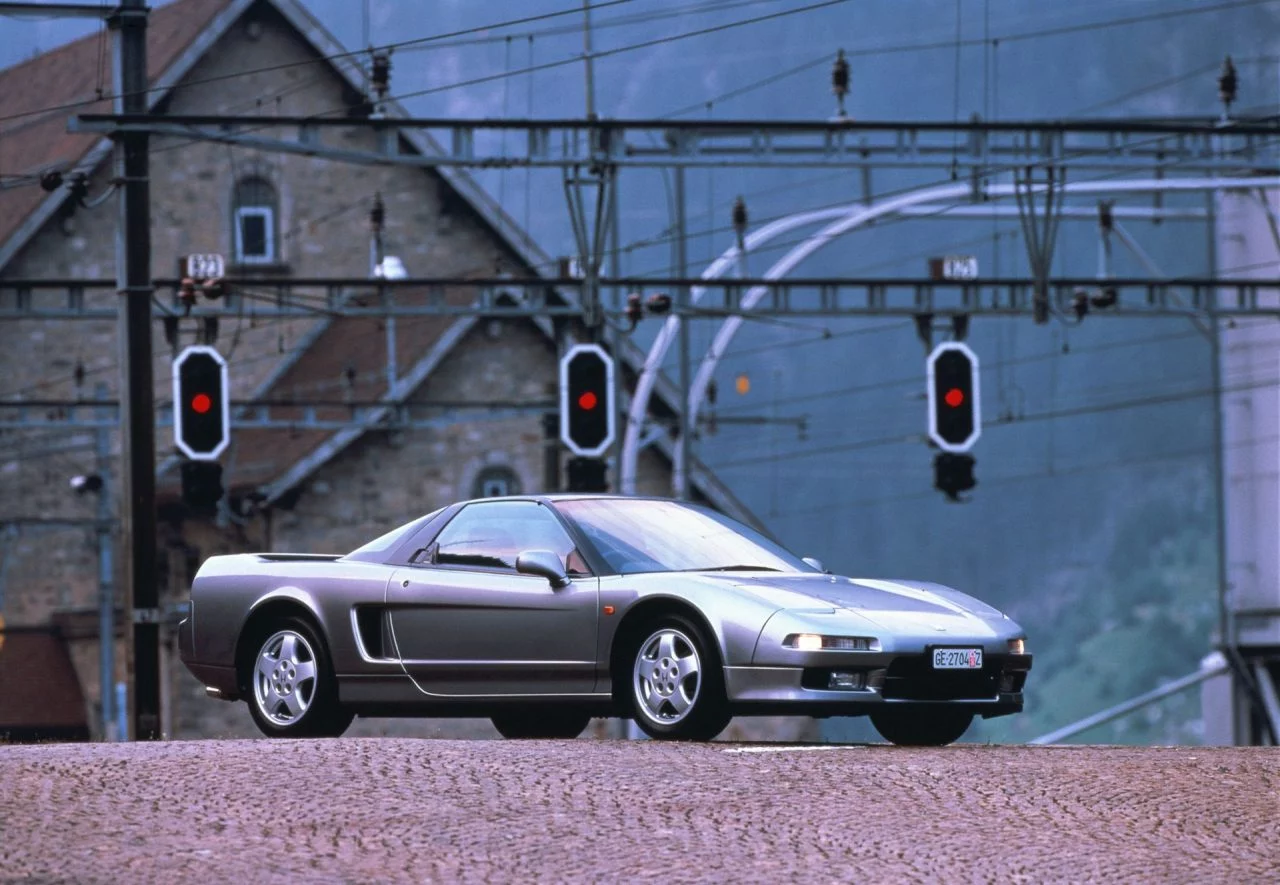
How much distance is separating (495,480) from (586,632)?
3889 centimetres

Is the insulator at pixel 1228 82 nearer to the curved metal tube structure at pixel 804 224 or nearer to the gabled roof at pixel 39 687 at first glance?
the curved metal tube structure at pixel 804 224

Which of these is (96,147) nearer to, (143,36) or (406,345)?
(406,345)

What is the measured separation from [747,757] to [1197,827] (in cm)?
232

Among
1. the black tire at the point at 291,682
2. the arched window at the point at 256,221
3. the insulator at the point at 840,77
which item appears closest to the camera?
the black tire at the point at 291,682

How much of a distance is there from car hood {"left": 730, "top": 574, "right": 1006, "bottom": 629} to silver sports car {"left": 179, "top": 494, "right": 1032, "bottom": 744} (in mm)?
16

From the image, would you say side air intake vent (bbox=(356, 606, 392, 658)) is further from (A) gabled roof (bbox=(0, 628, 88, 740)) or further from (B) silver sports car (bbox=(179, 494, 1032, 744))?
(A) gabled roof (bbox=(0, 628, 88, 740))

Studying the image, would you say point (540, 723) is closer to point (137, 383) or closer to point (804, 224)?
point (137, 383)

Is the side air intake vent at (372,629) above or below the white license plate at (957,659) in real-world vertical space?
above

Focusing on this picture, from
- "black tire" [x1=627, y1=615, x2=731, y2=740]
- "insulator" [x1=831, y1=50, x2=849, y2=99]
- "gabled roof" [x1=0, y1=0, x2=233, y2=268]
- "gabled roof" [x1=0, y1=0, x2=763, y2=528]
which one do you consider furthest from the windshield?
"gabled roof" [x1=0, y1=0, x2=233, y2=268]

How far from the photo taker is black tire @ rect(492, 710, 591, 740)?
1448cm

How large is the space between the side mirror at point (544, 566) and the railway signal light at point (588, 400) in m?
17.9

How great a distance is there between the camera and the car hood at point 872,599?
42.1ft

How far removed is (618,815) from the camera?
9.88m

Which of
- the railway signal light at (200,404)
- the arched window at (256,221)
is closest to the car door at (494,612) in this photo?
the railway signal light at (200,404)
